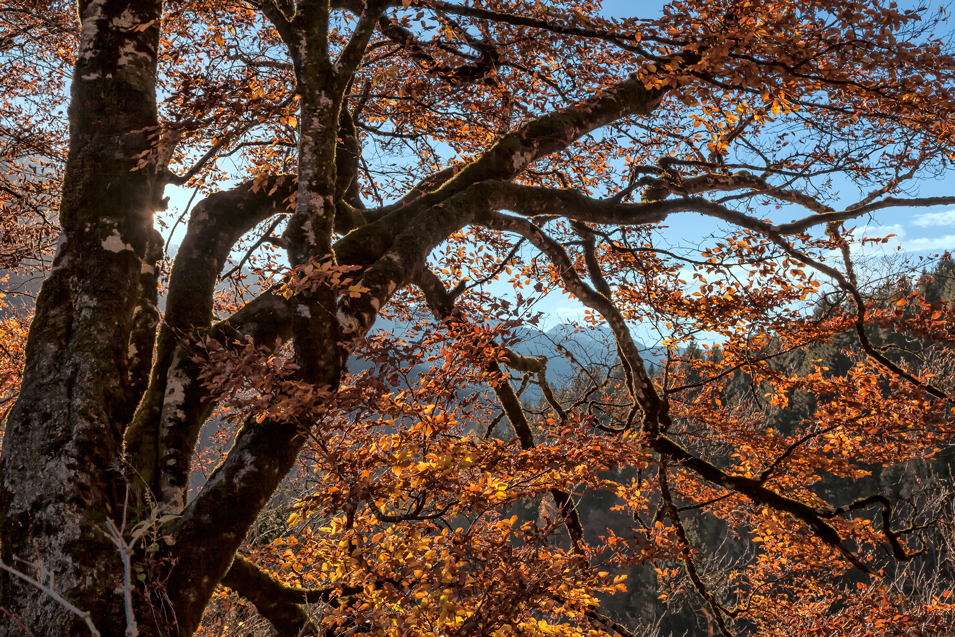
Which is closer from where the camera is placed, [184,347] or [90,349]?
[90,349]

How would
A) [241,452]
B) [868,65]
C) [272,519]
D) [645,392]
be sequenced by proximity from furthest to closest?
[272,519], [645,392], [868,65], [241,452]

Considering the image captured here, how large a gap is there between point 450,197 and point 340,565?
112 inches

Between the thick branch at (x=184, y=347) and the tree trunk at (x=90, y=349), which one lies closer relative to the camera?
the tree trunk at (x=90, y=349)

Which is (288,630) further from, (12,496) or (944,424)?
(944,424)

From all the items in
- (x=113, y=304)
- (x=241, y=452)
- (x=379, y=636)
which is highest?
(x=113, y=304)

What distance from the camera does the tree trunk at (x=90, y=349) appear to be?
1.98 m

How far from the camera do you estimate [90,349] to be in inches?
94.8

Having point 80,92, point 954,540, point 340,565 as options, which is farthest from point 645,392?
point 954,540

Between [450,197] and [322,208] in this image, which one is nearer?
[322,208]

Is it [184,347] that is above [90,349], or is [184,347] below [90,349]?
above

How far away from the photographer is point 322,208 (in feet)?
9.66

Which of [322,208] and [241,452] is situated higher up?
[322,208]

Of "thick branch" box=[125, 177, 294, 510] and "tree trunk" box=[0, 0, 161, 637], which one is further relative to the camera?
"thick branch" box=[125, 177, 294, 510]

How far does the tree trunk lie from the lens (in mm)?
1977
